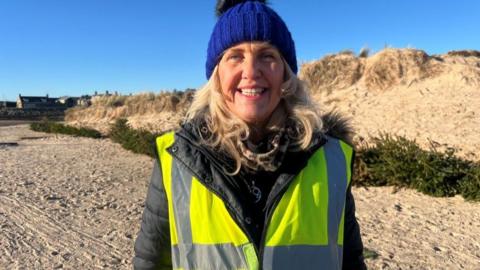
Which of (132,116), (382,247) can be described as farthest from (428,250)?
(132,116)

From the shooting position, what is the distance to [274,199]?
5.67 ft

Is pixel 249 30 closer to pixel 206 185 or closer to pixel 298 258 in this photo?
pixel 206 185

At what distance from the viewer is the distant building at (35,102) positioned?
54.7 metres

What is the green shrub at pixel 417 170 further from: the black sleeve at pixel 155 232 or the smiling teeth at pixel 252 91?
the black sleeve at pixel 155 232

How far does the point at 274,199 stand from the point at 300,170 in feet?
0.55

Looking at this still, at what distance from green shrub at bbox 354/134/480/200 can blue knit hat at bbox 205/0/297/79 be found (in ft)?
21.2

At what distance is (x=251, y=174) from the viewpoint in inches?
72.5

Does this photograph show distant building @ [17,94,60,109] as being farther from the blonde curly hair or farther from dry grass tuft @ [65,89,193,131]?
the blonde curly hair

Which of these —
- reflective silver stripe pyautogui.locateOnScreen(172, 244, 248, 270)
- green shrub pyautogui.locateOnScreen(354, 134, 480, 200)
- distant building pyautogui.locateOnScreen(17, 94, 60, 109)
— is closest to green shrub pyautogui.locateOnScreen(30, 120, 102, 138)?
green shrub pyautogui.locateOnScreen(354, 134, 480, 200)

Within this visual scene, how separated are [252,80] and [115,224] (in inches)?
224

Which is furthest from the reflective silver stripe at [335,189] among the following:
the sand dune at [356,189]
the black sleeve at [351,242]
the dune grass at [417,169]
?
the dune grass at [417,169]

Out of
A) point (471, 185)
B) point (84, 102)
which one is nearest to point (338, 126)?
point (471, 185)

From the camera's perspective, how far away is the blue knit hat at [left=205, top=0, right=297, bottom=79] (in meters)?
1.88

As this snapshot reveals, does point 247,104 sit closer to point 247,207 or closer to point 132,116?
point 247,207
